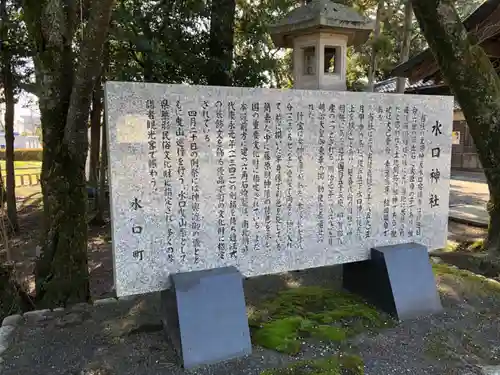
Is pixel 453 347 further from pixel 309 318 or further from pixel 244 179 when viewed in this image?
pixel 244 179

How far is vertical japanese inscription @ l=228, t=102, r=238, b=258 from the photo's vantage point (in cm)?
310

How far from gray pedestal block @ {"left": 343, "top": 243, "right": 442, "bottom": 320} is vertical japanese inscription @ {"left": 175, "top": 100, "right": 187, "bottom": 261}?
1.81 meters

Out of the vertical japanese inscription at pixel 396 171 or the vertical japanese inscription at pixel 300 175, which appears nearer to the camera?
the vertical japanese inscription at pixel 300 175

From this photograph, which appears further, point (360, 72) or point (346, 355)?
point (360, 72)

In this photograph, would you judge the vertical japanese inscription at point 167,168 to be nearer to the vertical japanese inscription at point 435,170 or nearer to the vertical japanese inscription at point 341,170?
the vertical japanese inscription at point 341,170

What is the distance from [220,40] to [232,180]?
14.2 ft

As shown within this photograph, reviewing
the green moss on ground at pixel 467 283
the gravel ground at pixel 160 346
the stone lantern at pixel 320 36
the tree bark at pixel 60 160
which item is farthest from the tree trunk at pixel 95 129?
the green moss on ground at pixel 467 283

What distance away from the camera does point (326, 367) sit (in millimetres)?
2787

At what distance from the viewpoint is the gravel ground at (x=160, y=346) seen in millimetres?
2834

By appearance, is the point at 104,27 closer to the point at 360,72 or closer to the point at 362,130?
the point at 362,130

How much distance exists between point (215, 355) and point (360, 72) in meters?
16.6

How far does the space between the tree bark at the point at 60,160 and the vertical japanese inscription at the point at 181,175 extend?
1056 mm

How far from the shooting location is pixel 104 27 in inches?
118

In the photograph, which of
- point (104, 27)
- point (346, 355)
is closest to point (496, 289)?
point (346, 355)
